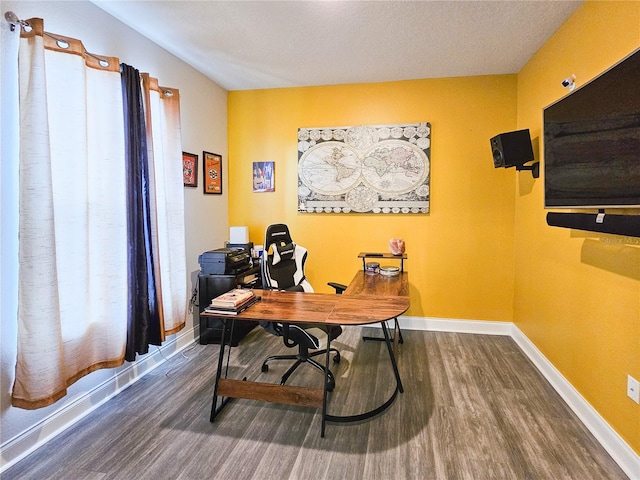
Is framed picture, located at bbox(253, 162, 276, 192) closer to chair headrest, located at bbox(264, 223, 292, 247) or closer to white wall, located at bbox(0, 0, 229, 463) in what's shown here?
white wall, located at bbox(0, 0, 229, 463)

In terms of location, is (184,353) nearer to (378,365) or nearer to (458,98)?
(378,365)

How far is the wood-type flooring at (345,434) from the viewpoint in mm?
1855

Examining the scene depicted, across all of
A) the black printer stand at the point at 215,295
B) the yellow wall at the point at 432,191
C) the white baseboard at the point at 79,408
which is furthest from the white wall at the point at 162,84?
the yellow wall at the point at 432,191

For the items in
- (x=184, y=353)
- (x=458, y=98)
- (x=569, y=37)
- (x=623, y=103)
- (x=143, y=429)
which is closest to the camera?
(x=623, y=103)

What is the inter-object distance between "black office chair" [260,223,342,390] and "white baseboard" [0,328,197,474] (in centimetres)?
97

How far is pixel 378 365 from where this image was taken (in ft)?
10.1

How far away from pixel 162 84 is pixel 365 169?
2199mm

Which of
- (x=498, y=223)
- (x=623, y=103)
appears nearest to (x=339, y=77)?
(x=498, y=223)

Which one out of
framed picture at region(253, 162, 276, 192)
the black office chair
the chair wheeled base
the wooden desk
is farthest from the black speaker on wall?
framed picture at region(253, 162, 276, 192)

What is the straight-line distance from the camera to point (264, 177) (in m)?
4.33

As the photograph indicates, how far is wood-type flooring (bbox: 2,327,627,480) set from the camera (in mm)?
1855

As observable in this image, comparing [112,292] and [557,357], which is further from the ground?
[112,292]

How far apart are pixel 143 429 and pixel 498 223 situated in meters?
3.70

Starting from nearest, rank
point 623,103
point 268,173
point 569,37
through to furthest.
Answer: point 623,103 → point 569,37 → point 268,173
